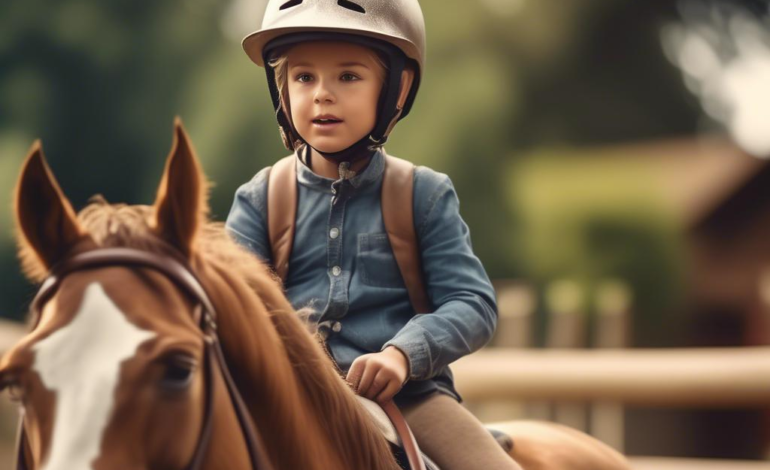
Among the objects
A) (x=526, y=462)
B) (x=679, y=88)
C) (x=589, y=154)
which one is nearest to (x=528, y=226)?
(x=589, y=154)

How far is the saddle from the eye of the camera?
2.01 meters

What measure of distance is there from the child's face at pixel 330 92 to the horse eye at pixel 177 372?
914 mm

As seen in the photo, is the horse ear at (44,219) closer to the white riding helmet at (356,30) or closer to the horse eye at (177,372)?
the horse eye at (177,372)

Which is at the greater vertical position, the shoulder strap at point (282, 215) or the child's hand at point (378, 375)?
the shoulder strap at point (282, 215)

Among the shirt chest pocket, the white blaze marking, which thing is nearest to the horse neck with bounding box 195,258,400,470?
the white blaze marking

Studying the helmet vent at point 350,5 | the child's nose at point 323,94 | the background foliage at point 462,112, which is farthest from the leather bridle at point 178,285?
the background foliage at point 462,112

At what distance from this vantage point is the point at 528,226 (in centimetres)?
1310

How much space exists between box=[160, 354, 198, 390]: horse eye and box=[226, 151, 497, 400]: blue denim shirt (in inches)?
29.7

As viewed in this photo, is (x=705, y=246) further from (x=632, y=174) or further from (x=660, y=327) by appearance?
(x=660, y=327)

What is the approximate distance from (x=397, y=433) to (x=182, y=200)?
69cm

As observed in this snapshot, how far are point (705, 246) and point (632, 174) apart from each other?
2.50 m

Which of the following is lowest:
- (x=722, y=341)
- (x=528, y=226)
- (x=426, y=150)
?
(x=722, y=341)

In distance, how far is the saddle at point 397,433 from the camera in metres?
2.01

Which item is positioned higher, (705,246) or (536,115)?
(536,115)
